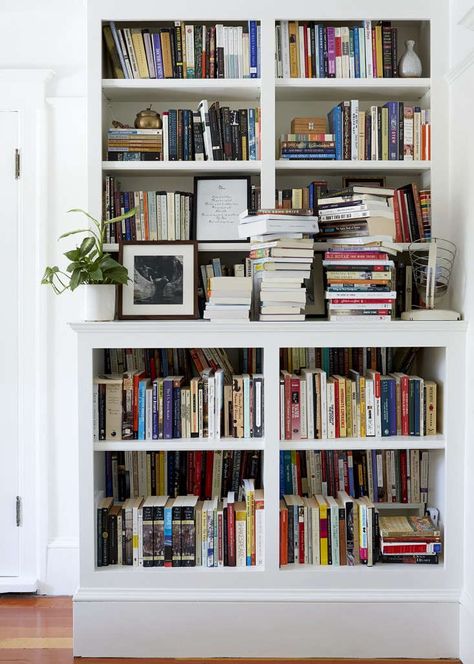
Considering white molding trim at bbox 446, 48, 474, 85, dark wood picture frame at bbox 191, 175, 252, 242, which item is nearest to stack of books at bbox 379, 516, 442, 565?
dark wood picture frame at bbox 191, 175, 252, 242

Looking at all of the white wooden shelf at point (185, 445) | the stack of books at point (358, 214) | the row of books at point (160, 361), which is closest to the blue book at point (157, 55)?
the stack of books at point (358, 214)

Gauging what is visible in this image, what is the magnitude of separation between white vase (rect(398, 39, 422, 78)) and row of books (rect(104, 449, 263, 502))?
5.23ft

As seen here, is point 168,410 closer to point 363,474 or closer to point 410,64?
point 363,474

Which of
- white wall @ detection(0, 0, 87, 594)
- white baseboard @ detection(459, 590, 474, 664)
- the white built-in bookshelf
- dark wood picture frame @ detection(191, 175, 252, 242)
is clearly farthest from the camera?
white wall @ detection(0, 0, 87, 594)

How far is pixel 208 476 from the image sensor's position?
2766 mm

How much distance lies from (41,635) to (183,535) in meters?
0.69

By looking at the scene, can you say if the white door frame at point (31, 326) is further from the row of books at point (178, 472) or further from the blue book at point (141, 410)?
the blue book at point (141, 410)

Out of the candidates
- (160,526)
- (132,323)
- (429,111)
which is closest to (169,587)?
(160,526)

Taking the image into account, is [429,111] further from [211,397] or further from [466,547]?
[466,547]

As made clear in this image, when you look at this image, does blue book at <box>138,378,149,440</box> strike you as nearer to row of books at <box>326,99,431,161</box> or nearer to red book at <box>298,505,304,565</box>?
red book at <box>298,505,304,565</box>

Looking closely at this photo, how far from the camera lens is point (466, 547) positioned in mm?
2512

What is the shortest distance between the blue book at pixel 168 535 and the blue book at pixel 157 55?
1679mm

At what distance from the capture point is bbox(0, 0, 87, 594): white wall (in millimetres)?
2963

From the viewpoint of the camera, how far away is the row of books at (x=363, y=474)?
2.75 meters
